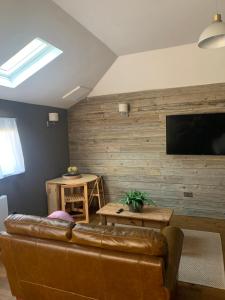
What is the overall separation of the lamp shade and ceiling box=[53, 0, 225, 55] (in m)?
0.75

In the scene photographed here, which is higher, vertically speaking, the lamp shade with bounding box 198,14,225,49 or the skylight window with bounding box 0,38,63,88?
the skylight window with bounding box 0,38,63,88

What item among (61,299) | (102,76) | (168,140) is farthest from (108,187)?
(61,299)

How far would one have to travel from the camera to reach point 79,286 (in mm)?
1799

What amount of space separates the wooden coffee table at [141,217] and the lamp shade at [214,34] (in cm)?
210

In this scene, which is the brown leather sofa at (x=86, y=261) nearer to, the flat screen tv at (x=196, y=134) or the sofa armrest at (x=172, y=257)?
the sofa armrest at (x=172, y=257)

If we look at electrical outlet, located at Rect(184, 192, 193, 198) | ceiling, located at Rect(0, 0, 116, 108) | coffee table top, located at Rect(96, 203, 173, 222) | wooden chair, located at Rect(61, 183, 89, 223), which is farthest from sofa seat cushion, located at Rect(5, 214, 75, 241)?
electrical outlet, located at Rect(184, 192, 193, 198)

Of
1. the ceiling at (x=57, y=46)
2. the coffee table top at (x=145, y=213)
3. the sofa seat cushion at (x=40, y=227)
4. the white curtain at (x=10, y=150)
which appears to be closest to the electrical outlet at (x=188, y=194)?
the coffee table top at (x=145, y=213)

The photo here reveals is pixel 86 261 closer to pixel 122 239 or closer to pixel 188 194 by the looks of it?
pixel 122 239

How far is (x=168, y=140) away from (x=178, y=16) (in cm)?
212

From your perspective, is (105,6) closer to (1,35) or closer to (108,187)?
(1,35)

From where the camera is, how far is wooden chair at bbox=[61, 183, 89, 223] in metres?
4.26

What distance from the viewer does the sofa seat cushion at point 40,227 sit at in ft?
6.04

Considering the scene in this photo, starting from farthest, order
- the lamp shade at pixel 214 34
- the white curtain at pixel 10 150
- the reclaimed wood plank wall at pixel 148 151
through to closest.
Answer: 1. the reclaimed wood plank wall at pixel 148 151
2. the white curtain at pixel 10 150
3. the lamp shade at pixel 214 34

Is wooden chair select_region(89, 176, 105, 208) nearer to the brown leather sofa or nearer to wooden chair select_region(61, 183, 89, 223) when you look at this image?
wooden chair select_region(61, 183, 89, 223)
